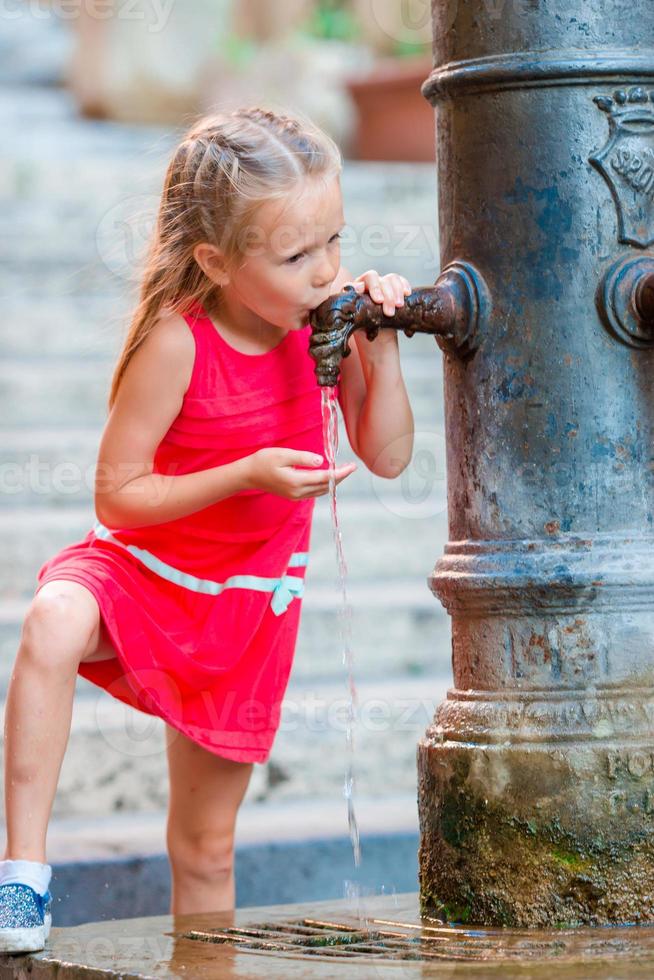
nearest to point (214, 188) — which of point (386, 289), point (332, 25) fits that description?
point (386, 289)

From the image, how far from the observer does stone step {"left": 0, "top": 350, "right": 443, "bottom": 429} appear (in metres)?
4.86

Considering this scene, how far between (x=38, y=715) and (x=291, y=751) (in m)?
1.30

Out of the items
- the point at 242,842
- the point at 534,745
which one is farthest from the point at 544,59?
the point at 242,842

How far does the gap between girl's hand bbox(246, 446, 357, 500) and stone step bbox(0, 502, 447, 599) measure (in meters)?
1.95

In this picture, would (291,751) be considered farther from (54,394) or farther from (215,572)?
(54,394)

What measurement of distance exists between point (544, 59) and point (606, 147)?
0.14 m

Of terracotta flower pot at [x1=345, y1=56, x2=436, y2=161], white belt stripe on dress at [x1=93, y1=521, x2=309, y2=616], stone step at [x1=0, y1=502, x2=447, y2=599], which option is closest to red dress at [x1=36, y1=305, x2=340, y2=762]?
white belt stripe on dress at [x1=93, y1=521, x2=309, y2=616]

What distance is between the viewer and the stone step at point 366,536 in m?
4.12

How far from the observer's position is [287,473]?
6.94 ft

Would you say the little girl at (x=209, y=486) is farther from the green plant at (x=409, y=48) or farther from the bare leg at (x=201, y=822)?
the green plant at (x=409, y=48)

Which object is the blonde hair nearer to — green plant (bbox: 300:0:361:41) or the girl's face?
the girl's face

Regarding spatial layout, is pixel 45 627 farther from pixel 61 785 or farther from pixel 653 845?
pixel 61 785

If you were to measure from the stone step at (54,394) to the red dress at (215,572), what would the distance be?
2.49 metres

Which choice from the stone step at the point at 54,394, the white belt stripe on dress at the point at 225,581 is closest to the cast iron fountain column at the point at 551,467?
the white belt stripe on dress at the point at 225,581
